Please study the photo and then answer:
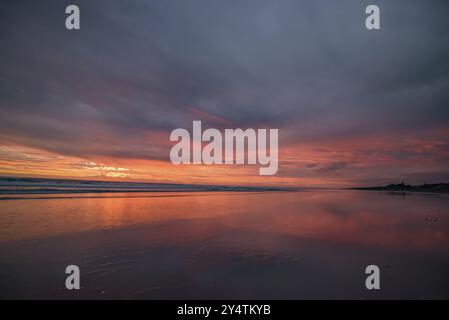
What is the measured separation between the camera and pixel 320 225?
942 centimetres

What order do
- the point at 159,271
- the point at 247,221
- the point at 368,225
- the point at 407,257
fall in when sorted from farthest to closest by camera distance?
the point at 247,221 < the point at 368,225 < the point at 407,257 < the point at 159,271

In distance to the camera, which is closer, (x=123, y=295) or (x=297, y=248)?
(x=123, y=295)

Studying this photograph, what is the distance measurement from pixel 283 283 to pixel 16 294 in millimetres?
4969

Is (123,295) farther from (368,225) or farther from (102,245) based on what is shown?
(368,225)

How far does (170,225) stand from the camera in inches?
352

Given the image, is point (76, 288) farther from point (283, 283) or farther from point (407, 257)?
point (407, 257)

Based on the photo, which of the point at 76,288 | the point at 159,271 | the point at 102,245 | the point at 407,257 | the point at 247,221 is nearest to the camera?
the point at 76,288

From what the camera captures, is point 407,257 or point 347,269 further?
point 407,257

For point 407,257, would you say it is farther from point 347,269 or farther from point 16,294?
point 16,294

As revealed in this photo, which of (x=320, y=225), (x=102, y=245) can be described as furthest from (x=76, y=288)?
(x=320, y=225)
